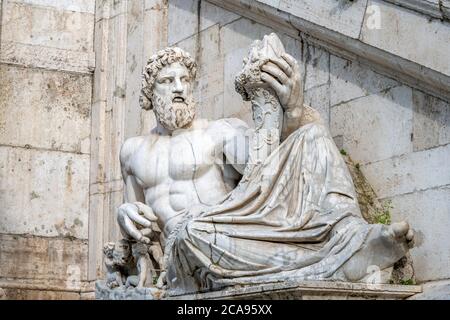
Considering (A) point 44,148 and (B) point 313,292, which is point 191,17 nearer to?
(A) point 44,148

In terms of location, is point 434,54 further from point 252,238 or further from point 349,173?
point 252,238

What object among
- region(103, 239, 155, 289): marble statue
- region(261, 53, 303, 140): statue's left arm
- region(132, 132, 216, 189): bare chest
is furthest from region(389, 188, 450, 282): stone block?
region(103, 239, 155, 289): marble statue

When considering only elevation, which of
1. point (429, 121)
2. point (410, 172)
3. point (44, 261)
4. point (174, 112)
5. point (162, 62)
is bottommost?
point (44, 261)

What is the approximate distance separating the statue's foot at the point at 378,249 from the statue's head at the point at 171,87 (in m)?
1.98

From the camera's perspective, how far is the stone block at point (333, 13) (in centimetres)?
1002

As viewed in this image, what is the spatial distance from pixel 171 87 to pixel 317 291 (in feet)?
7.58

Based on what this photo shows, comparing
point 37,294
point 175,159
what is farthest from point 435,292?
point 37,294

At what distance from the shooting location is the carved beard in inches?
399

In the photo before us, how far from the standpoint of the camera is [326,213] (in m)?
9.07

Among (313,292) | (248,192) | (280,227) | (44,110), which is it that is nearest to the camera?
(313,292)

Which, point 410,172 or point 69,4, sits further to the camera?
point 69,4

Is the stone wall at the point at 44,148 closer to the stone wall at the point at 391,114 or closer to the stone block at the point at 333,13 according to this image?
the stone wall at the point at 391,114

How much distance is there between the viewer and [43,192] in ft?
40.7

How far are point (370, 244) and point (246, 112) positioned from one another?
287cm
